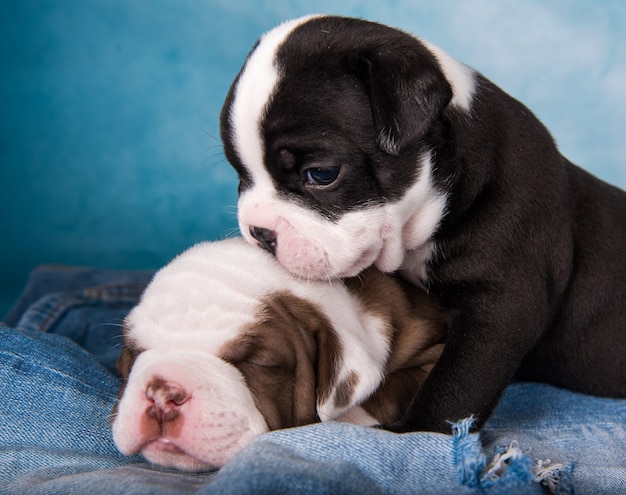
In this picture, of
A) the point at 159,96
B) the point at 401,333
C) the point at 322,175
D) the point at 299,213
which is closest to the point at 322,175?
the point at 322,175

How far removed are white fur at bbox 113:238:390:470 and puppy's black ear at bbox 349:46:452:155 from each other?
506 millimetres

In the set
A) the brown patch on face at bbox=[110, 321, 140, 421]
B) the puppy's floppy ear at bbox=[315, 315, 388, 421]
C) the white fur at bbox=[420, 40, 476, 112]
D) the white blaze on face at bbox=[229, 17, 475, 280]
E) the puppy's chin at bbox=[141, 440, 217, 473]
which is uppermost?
the white fur at bbox=[420, 40, 476, 112]

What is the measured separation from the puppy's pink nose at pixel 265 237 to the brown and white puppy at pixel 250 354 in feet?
0.22

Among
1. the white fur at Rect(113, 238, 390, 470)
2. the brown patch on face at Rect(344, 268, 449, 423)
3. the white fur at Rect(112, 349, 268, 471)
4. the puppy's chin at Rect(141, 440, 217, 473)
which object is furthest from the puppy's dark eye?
the puppy's chin at Rect(141, 440, 217, 473)

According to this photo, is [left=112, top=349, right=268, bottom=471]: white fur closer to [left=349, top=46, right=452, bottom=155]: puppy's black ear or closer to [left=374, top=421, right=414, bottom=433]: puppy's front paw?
[left=374, top=421, right=414, bottom=433]: puppy's front paw

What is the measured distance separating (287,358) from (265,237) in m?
0.36

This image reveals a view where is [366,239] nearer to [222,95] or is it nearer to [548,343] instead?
[548,343]

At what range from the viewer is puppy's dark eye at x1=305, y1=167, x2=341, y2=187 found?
2.25 meters

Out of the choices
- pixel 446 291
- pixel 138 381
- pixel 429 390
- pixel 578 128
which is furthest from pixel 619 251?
pixel 578 128

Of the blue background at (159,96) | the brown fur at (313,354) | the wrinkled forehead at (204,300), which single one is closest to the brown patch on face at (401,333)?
the brown fur at (313,354)

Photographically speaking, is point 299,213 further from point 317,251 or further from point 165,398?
point 165,398

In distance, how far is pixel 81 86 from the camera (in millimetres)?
4695

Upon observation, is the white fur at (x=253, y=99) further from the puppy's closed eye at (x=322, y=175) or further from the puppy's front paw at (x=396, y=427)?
the puppy's front paw at (x=396, y=427)

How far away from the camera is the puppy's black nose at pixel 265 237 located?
2307mm
